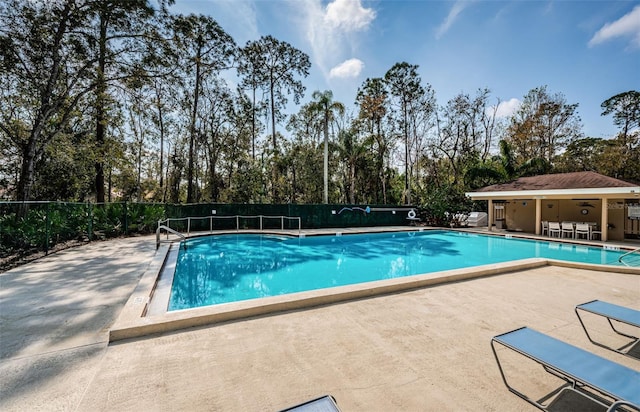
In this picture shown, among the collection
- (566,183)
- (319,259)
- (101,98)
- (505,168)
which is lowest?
(319,259)

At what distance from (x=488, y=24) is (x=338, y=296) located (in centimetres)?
1072

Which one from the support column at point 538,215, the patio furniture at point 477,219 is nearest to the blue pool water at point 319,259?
the support column at point 538,215

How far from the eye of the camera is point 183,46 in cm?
1091

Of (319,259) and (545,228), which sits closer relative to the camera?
(319,259)

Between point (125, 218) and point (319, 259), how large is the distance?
8.45m

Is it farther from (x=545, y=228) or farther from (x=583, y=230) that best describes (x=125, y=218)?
(x=583, y=230)

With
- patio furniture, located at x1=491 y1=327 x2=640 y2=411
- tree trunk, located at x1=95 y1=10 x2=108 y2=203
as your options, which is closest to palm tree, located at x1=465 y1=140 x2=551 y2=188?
patio furniture, located at x1=491 y1=327 x2=640 y2=411

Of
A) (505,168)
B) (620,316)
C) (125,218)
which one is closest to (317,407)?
(620,316)

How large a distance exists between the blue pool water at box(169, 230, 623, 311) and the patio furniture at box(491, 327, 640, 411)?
173 inches

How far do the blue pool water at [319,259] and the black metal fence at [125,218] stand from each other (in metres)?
2.25

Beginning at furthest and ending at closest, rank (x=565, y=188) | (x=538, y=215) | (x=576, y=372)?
(x=538, y=215)
(x=565, y=188)
(x=576, y=372)

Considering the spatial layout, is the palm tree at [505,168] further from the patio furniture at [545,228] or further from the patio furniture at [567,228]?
the patio furniture at [567,228]

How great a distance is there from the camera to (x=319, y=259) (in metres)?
9.09

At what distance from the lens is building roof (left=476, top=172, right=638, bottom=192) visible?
1161 centimetres
